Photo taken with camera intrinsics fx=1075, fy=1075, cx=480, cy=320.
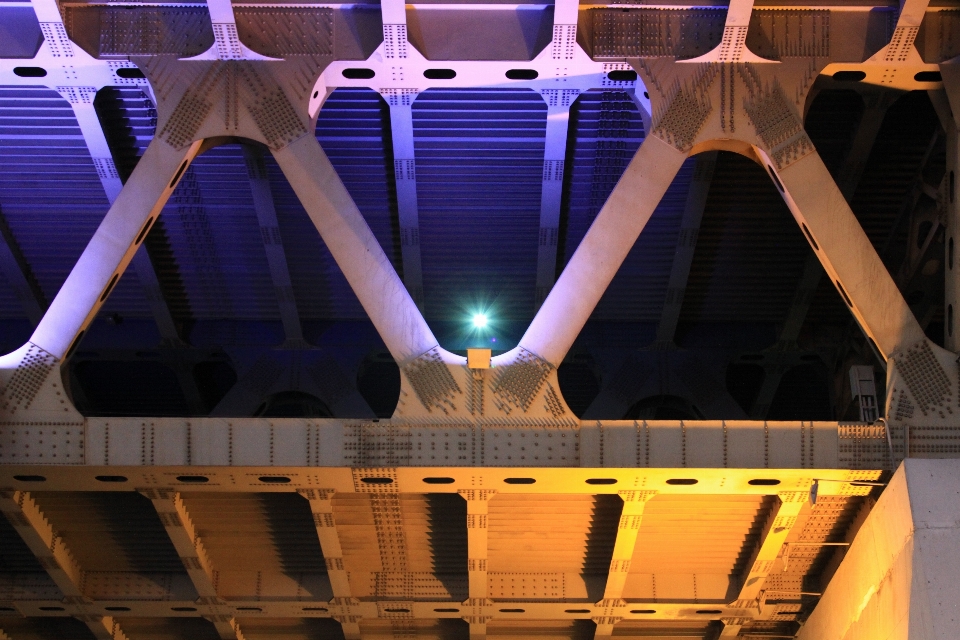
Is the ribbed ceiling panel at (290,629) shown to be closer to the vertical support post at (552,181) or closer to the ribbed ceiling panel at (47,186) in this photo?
the ribbed ceiling panel at (47,186)

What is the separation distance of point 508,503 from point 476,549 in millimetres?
806

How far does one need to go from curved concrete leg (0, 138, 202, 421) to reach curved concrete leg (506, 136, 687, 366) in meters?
4.46

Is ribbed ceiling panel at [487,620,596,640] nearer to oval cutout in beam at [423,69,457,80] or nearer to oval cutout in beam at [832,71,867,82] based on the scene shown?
oval cutout in beam at [423,69,457,80]

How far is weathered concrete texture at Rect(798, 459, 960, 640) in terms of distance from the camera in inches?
426

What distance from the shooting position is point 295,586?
15977mm

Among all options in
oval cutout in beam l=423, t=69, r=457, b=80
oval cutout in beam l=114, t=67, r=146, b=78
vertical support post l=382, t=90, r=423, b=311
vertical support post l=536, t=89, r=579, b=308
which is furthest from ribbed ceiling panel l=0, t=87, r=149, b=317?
vertical support post l=536, t=89, r=579, b=308

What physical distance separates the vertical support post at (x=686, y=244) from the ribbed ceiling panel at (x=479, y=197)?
2.12 meters

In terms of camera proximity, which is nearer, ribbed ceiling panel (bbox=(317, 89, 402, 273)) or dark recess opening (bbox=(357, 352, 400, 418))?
ribbed ceiling panel (bbox=(317, 89, 402, 273))

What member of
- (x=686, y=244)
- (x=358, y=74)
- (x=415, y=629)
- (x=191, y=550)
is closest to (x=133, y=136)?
(x=358, y=74)

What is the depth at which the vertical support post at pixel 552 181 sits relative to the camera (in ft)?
45.0

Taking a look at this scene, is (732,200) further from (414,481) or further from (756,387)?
(414,481)

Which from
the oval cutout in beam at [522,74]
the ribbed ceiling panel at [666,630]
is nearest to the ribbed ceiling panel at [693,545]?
the ribbed ceiling panel at [666,630]

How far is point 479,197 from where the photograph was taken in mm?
15609

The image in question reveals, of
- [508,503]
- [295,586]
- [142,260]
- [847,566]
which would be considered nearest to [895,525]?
[847,566]
